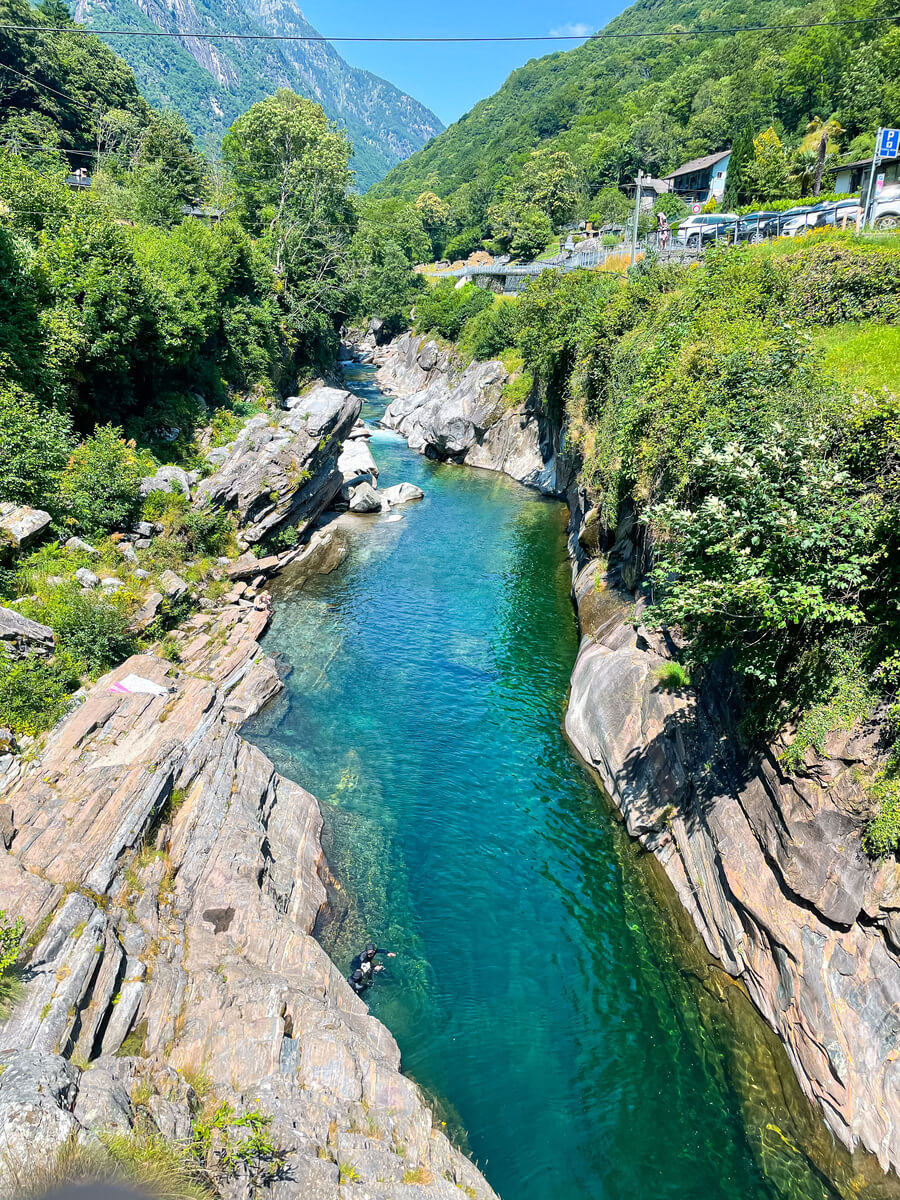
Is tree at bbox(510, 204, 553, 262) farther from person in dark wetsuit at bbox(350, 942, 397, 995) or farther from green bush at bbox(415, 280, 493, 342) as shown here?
person in dark wetsuit at bbox(350, 942, 397, 995)

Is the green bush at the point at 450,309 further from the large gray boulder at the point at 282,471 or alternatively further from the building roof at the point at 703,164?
the building roof at the point at 703,164

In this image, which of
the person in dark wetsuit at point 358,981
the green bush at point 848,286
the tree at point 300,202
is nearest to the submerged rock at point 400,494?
the tree at point 300,202

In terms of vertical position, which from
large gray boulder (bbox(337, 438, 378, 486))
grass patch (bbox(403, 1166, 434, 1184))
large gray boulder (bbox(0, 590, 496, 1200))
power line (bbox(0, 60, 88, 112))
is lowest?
grass patch (bbox(403, 1166, 434, 1184))

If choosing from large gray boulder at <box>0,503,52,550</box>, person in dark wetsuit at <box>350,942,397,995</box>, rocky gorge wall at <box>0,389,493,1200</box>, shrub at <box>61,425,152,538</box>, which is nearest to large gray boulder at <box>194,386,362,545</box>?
shrub at <box>61,425,152,538</box>

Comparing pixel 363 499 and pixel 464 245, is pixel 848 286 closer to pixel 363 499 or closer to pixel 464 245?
pixel 363 499

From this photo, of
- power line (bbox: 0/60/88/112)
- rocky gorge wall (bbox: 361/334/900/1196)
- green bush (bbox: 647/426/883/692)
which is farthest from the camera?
power line (bbox: 0/60/88/112)

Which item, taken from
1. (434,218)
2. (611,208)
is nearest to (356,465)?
(611,208)

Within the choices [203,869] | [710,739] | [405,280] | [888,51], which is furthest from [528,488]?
[888,51]
